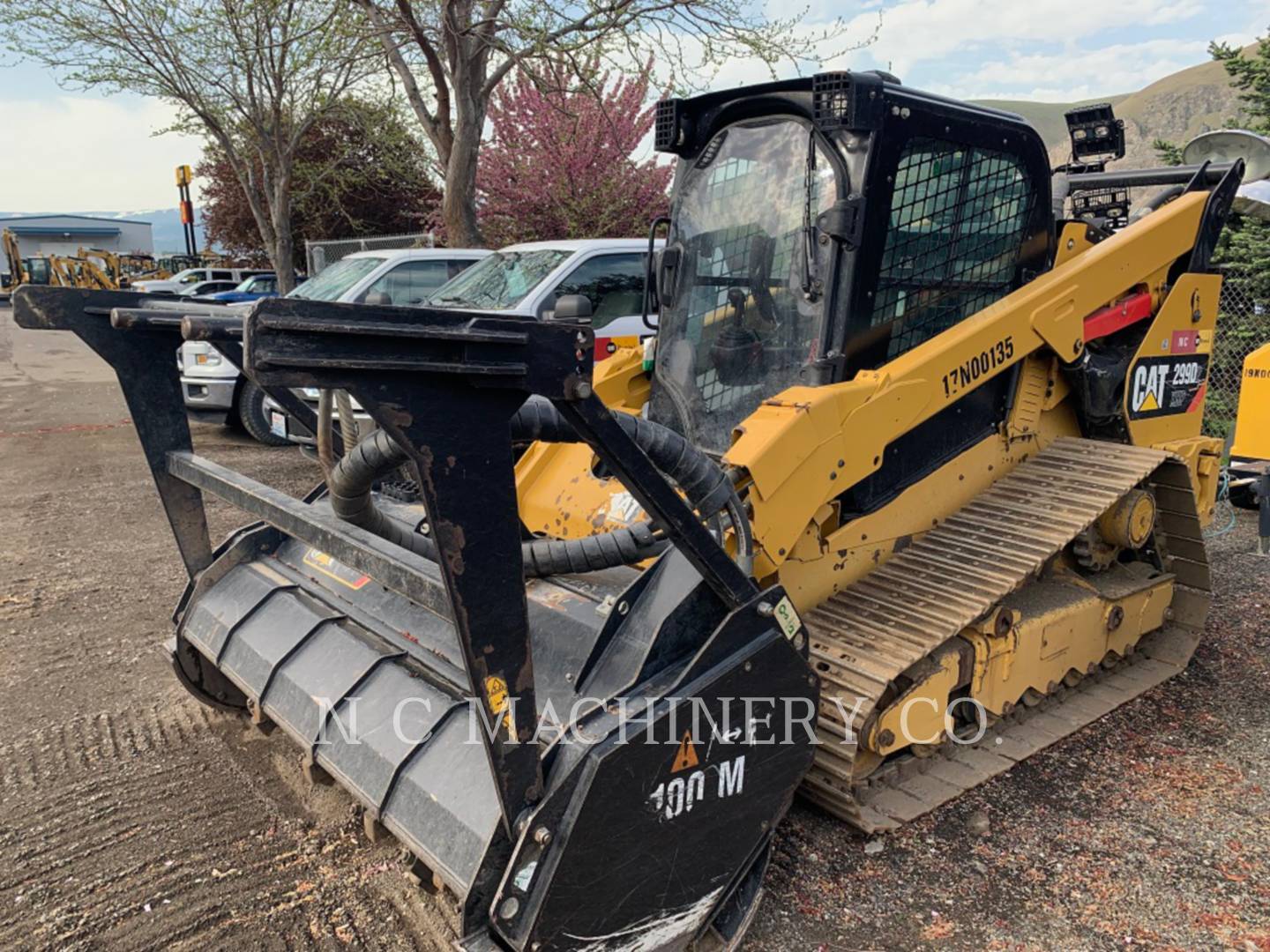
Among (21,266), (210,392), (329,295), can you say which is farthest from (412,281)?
(21,266)

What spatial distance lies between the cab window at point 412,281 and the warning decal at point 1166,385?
243 inches

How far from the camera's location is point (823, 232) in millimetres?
3230

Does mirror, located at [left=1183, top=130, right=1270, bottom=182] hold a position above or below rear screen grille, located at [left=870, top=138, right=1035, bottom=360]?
above

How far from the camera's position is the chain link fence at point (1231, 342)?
858 centimetres

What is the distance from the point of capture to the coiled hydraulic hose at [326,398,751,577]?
2.16 meters

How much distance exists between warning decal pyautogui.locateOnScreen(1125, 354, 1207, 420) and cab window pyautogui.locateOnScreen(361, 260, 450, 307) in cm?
617

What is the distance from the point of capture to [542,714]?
2453 mm

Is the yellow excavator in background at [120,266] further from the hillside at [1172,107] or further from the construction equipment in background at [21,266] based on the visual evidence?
the hillside at [1172,107]

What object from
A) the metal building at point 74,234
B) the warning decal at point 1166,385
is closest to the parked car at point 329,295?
the warning decal at point 1166,385

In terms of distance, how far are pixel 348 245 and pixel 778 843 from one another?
15621mm

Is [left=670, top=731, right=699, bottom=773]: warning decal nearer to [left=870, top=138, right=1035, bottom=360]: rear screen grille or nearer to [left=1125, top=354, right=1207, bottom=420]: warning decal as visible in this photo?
[left=870, top=138, right=1035, bottom=360]: rear screen grille

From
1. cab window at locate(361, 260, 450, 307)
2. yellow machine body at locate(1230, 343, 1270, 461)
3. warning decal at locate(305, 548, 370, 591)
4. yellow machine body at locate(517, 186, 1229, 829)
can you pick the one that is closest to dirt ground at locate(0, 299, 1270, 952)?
yellow machine body at locate(517, 186, 1229, 829)

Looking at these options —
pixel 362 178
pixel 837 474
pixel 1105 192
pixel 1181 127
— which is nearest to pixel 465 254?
pixel 1105 192

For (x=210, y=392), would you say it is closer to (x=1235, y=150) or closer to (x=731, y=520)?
(x=731, y=520)
